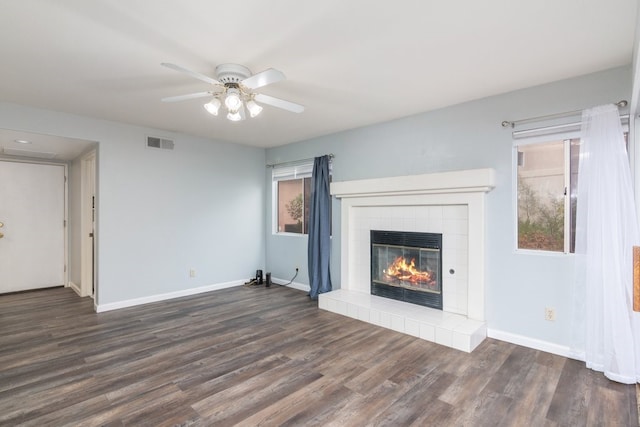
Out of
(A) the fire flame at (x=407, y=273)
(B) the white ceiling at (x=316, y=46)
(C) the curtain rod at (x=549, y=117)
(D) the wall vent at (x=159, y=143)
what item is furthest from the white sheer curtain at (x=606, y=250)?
(D) the wall vent at (x=159, y=143)

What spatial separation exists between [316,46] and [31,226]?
5660mm

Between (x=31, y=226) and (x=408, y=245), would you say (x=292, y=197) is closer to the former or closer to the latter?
(x=408, y=245)

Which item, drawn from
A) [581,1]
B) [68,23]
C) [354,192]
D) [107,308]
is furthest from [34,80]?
[581,1]

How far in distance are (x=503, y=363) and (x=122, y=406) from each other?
287 cm

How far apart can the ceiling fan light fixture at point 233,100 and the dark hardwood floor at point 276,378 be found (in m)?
2.08

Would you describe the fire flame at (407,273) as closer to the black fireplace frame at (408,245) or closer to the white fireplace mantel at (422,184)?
the black fireplace frame at (408,245)

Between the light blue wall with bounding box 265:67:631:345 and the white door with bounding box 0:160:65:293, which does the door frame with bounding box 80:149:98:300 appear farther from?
the light blue wall with bounding box 265:67:631:345

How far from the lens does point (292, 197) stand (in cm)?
559

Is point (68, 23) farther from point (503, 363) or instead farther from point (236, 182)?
point (503, 363)

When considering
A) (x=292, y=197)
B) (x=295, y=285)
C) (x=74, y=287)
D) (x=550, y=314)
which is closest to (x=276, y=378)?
(x=550, y=314)

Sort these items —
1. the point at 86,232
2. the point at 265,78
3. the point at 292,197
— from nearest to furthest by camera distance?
1. the point at 265,78
2. the point at 86,232
3. the point at 292,197

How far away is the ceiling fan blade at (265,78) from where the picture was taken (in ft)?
6.75

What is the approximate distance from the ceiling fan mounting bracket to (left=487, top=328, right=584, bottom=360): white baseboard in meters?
3.30

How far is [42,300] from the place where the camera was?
457 centimetres
